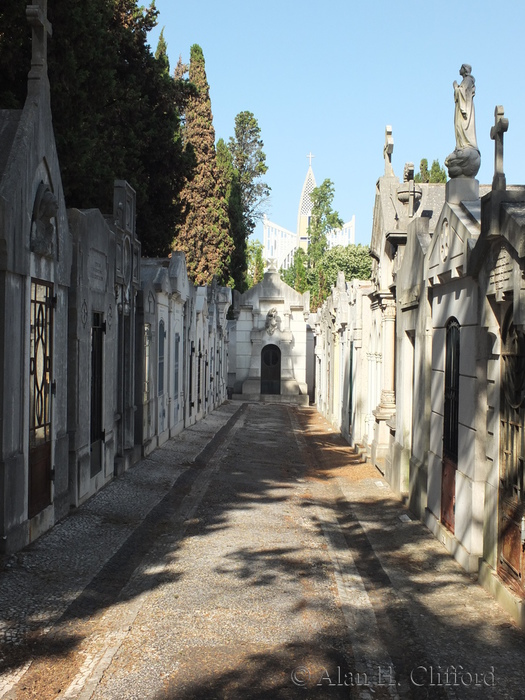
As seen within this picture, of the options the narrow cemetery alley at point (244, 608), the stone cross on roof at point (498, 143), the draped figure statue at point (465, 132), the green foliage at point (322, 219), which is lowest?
the narrow cemetery alley at point (244, 608)

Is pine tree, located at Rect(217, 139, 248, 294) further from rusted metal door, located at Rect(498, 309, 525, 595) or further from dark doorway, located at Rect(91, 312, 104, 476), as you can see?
rusted metal door, located at Rect(498, 309, 525, 595)

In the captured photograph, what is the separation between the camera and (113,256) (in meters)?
11.2

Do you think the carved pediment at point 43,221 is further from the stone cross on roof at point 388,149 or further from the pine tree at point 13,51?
the stone cross on roof at point 388,149

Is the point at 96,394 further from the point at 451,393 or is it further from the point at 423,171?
the point at 423,171

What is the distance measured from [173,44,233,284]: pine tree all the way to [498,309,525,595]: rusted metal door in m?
27.6

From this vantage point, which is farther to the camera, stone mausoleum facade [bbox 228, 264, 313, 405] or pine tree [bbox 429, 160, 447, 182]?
pine tree [bbox 429, 160, 447, 182]

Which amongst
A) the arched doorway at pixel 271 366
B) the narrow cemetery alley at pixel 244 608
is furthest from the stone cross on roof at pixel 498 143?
the arched doorway at pixel 271 366

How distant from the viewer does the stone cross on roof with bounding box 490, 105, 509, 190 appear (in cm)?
634

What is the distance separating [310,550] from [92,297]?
4.35 m

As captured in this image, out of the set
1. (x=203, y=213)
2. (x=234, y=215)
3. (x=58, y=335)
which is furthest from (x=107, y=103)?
(x=234, y=215)

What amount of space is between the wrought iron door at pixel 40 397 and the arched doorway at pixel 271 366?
2805 cm

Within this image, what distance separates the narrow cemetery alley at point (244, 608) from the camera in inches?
185

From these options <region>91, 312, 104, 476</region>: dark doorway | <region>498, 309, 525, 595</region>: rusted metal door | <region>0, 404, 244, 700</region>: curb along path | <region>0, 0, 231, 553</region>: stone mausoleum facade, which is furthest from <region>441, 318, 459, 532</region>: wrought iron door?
<region>91, 312, 104, 476</region>: dark doorway

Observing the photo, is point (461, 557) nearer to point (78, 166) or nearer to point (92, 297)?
point (92, 297)
